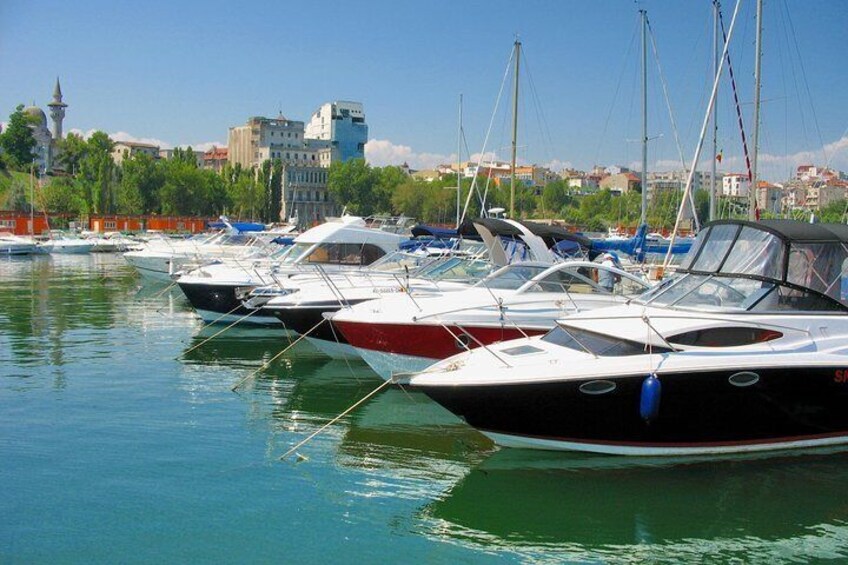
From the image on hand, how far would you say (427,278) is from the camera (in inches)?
693

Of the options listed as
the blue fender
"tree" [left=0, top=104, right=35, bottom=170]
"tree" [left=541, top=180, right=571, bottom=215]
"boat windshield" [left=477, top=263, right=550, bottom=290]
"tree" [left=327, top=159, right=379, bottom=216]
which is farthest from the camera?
"tree" [left=541, top=180, right=571, bottom=215]

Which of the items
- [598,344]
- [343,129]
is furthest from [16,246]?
[343,129]

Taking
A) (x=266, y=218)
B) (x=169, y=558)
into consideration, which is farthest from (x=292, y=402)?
(x=266, y=218)

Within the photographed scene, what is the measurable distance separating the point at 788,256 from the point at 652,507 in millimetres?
3887


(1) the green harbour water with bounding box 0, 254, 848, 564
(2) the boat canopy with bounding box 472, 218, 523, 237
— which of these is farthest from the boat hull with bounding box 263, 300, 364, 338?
(2) the boat canopy with bounding box 472, 218, 523, 237

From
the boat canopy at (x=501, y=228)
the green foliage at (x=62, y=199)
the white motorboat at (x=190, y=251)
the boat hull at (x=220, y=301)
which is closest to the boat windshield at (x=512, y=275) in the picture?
the boat canopy at (x=501, y=228)

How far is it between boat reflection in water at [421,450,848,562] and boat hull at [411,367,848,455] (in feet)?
0.97

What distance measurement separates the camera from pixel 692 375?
31.0 ft

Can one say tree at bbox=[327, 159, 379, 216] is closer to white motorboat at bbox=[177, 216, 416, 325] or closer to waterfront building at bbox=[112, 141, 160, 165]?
waterfront building at bbox=[112, 141, 160, 165]

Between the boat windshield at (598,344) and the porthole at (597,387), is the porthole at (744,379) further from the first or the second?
the porthole at (597,387)

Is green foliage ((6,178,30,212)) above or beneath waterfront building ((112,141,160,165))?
beneath

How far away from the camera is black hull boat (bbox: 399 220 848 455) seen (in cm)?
952

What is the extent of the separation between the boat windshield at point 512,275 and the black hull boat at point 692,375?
4026 millimetres

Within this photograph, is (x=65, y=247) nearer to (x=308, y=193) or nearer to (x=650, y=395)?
(x=650, y=395)
